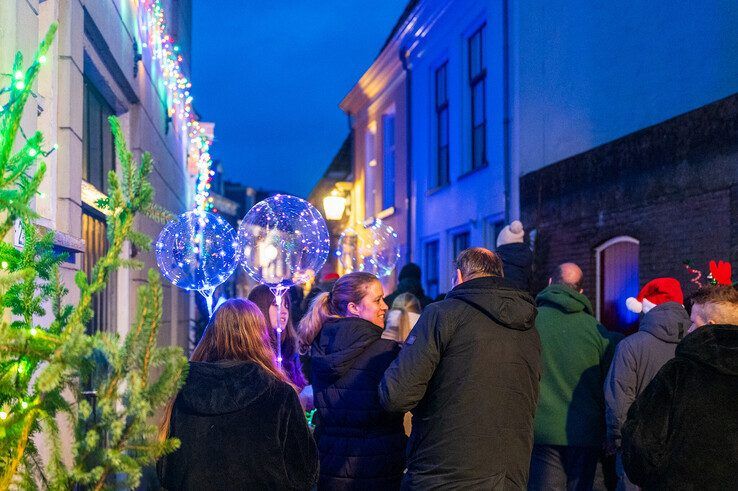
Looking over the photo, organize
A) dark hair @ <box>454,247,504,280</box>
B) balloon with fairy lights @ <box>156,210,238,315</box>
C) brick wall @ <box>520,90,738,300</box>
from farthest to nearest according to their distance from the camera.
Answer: brick wall @ <box>520,90,738,300</box>
balloon with fairy lights @ <box>156,210,238,315</box>
dark hair @ <box>454,247,504,280</box>

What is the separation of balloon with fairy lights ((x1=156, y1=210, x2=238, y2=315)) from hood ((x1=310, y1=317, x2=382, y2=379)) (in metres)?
2.43

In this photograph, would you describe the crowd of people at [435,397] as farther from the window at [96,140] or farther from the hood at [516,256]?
the window at [96,140]

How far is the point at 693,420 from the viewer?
3316 mm

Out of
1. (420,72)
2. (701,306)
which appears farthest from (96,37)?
(420,72)

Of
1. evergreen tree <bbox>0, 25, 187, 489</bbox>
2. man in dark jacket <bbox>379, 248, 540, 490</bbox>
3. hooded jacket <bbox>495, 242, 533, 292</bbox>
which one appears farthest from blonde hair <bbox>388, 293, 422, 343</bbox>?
evergreen tree <bbox>0, 25, 187, 489</bbox>

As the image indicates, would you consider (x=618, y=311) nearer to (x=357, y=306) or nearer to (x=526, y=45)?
(x=526, y=45)

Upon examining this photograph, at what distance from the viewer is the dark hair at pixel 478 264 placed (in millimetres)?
4039

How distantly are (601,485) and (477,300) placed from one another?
4307mm

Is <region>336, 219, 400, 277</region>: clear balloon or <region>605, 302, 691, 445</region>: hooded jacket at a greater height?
<region>336, 219, 400, 277</region>: clear balloon

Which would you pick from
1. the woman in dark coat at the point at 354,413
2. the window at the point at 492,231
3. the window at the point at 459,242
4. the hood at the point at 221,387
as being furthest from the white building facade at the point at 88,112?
the window at the point at 459,242

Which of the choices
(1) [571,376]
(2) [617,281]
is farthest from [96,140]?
(2) [617,281]

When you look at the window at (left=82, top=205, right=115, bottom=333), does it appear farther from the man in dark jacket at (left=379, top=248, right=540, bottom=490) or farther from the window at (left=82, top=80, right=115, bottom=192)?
the man in dark jacket at (left=379, top=248, right=540, bottom=490)

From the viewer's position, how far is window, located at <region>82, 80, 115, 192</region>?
22.2 ft

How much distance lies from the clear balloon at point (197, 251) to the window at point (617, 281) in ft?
16.7
